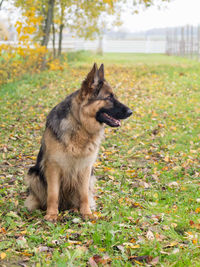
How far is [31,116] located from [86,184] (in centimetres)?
628

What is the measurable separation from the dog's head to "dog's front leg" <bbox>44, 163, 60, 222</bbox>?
876mm

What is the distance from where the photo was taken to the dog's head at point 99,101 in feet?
14.1

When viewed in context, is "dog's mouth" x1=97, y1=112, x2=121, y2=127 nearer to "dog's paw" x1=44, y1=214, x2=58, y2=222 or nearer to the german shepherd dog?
the german shepherd dog

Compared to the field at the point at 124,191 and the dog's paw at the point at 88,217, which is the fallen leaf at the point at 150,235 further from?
the dog's paw at the point at 88,217

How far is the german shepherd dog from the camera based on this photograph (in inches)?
173

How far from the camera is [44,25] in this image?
62.5ft

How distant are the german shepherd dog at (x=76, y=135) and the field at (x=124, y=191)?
487 millimetres

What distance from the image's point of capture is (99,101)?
4.41 m

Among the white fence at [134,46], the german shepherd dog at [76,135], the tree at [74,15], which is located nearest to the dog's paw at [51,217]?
the german shepherd dog at [76,135]

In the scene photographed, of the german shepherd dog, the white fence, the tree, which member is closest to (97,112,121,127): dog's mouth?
the german shepherd dog

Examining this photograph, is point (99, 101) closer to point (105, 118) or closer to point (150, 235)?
point (105, 118)

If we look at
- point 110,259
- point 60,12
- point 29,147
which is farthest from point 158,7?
point 110,259

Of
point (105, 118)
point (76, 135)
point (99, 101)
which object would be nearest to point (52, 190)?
point (76, 135)

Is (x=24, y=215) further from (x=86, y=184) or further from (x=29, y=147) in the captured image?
(x=29, y=147)
